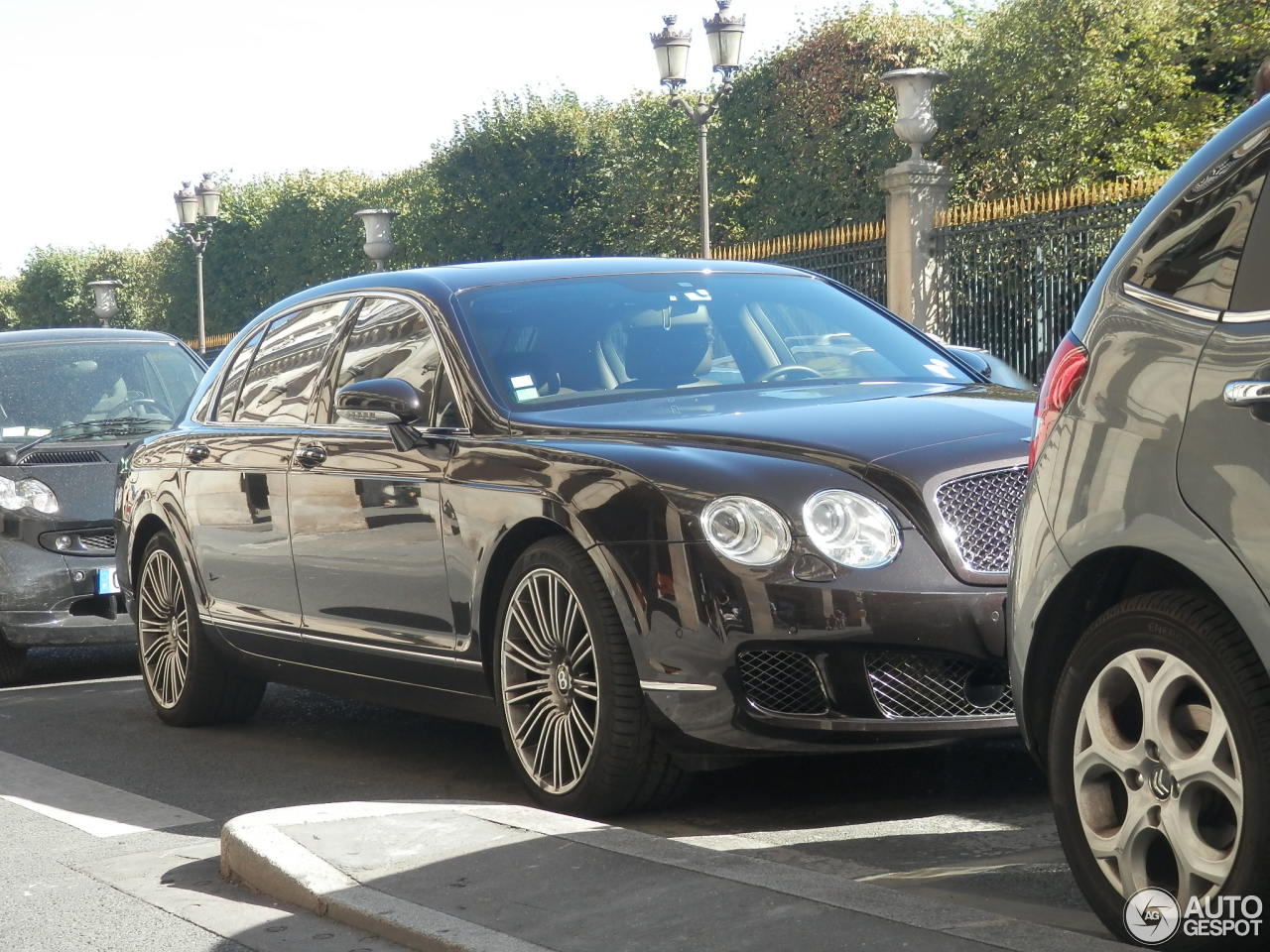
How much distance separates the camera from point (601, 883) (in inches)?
177

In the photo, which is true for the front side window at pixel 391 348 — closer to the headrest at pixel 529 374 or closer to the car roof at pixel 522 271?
the car roof at pixel 522 271

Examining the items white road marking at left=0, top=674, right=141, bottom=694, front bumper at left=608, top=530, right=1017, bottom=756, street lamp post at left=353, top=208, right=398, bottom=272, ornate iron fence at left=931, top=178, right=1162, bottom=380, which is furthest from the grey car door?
street lamp post at left=353, top=208, right=398, bottom=272

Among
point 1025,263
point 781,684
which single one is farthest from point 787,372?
point 1025,263

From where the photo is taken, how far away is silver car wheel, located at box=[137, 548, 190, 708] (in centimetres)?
802

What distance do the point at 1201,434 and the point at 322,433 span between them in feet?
13.1

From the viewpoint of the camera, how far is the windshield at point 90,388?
34.1 ft

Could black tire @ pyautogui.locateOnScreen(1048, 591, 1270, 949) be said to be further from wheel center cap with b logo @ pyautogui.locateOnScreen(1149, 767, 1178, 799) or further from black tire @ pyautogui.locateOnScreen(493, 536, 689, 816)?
black tire @ pyautogui.locateOnScreen(493, 536, 689, 816)

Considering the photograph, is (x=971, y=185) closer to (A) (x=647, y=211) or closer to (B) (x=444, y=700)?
(A) (x=647, y=211)

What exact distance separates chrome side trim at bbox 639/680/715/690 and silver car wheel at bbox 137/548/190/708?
3.21 meters

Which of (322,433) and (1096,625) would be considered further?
(322,433)

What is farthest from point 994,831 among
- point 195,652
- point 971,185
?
point 971,185

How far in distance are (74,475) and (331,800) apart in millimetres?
4179

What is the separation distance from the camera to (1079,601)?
3975mm

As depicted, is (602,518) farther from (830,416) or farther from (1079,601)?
(1079,601)
